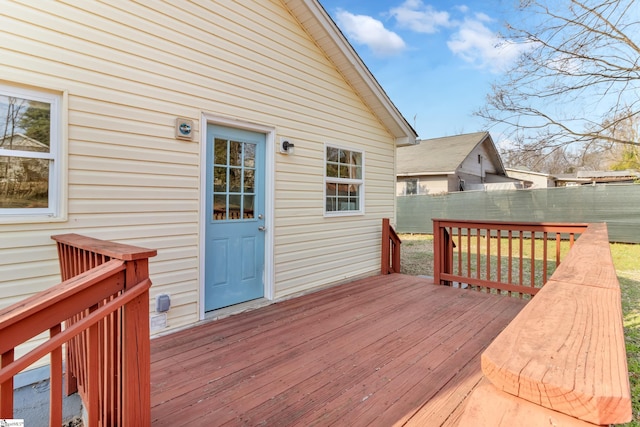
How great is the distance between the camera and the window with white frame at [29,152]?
236 centimetres

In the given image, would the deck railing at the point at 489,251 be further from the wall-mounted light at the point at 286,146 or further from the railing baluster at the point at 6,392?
the railing baluster at the point at 6,392

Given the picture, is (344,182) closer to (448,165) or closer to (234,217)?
(234,217)

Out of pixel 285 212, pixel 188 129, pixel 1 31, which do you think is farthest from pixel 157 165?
pixel 285 212

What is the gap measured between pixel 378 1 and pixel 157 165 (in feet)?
29.2

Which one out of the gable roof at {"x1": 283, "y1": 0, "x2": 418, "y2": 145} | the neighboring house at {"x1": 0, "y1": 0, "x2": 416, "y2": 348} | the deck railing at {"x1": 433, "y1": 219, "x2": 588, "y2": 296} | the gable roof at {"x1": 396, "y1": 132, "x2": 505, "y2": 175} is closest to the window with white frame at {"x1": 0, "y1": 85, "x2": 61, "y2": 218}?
the neighboring house at {"x1": 0, "y1": 0, "x2": 416, "y2": 348}

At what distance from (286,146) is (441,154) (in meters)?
13.5

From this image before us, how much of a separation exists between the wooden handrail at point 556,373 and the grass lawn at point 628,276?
236 cm

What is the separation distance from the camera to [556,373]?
23.6 inches

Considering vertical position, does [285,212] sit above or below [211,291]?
above

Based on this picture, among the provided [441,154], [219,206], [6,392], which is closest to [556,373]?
[6,392]

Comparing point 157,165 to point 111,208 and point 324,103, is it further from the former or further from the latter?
point 324,103

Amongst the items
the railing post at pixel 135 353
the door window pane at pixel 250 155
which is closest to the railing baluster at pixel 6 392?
the railing post at pixel 135 353

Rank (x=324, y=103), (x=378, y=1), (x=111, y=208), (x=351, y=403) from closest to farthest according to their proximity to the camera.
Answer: (x=351, y=403)
(x=111, y=208)
(x=324, y=103)
(x=378, y=1)

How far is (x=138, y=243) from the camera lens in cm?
300
